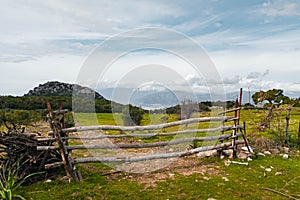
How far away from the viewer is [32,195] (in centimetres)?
495

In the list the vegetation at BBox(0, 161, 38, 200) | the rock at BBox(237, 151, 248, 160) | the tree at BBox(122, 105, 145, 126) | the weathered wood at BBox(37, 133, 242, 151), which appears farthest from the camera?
the tree at BBox(122, 105, 145, 126)

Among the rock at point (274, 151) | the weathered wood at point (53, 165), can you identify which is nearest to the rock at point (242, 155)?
the rock at point (274, 151)

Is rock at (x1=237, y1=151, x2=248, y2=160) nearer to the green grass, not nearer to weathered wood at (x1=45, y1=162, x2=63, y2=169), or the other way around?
the green grass

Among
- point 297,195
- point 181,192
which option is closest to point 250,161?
point 297,195

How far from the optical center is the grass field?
5.06 m

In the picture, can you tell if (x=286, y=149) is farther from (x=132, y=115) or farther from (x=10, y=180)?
(x=10, y=180)

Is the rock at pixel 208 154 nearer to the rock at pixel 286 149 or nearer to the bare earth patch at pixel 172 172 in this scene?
the bare earth patch at pixel 172 172

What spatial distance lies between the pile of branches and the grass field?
336 millimetres

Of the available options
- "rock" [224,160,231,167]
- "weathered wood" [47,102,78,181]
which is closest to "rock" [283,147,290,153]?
"rock" [224,160,231,167]

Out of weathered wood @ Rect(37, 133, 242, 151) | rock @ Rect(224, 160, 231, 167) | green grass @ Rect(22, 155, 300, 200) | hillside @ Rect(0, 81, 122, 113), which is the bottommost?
green grass @ Rect(22, 155, 300, 200)

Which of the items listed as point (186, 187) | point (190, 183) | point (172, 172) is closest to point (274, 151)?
point (172, 172)

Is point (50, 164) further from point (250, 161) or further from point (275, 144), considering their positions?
point (275, 144)

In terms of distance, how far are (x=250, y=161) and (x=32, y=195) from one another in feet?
16.3

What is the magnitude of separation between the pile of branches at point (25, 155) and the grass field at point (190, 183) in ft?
1.10
